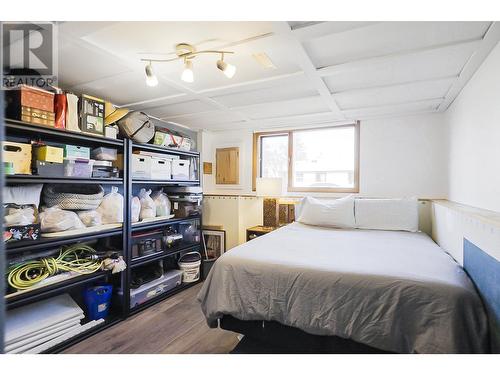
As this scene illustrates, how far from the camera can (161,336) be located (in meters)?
2.04

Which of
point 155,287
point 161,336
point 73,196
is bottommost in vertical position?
point 161,336

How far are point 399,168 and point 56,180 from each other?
3502mm

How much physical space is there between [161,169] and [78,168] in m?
0.87

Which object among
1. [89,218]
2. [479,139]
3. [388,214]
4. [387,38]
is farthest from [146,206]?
[479,139]

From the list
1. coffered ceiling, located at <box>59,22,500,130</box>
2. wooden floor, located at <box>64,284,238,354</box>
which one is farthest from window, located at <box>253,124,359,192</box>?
wooden floor, located at <box>64,284,238,354</box>

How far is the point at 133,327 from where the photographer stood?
7.16 ft

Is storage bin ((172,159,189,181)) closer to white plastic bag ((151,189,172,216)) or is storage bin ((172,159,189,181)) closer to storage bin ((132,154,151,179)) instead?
white plastic bag ((151,189,172,216))

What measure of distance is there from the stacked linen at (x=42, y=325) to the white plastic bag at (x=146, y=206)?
93 cm

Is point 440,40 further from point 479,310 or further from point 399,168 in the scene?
point 399,168

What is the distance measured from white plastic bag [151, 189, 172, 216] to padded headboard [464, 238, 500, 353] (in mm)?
2646

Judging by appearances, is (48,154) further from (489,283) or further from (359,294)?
(489,283)

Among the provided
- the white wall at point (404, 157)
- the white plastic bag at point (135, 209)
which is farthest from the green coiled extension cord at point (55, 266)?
the white wall at point (404, 157)
